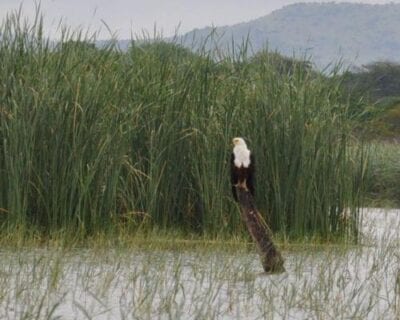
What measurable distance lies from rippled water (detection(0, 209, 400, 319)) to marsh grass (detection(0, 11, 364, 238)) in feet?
2.70

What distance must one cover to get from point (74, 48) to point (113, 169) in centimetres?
125

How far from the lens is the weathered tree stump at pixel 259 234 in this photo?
673 centimetres

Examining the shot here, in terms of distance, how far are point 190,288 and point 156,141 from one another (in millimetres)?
2691

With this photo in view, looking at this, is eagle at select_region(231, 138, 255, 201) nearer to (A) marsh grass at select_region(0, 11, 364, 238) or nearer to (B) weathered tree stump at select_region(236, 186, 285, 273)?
(B) weathered tree stump at select_region(236, 186, 285, 273)

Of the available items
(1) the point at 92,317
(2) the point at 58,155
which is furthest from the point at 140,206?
(1) the point at 92,317

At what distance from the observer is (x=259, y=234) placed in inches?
271

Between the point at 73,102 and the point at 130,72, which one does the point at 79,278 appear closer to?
the point at 73,102

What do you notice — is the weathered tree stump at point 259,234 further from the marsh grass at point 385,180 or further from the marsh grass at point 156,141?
the marsh grass at point 385,180

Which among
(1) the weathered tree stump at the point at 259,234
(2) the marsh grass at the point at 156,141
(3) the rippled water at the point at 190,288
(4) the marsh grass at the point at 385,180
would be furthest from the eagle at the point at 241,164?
(4) the marsh grass at the point at 385,180

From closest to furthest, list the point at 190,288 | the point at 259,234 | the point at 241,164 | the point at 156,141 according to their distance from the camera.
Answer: the point at 190,288 < the point at 241,164 < the point at 259,234 < the point at 156,141

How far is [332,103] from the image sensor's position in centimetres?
955

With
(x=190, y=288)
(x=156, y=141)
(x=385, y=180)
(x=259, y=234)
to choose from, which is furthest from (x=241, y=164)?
(x=385, y=180)

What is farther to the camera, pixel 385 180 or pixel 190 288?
pixel 385 180

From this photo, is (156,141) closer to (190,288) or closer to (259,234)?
(259,234)
